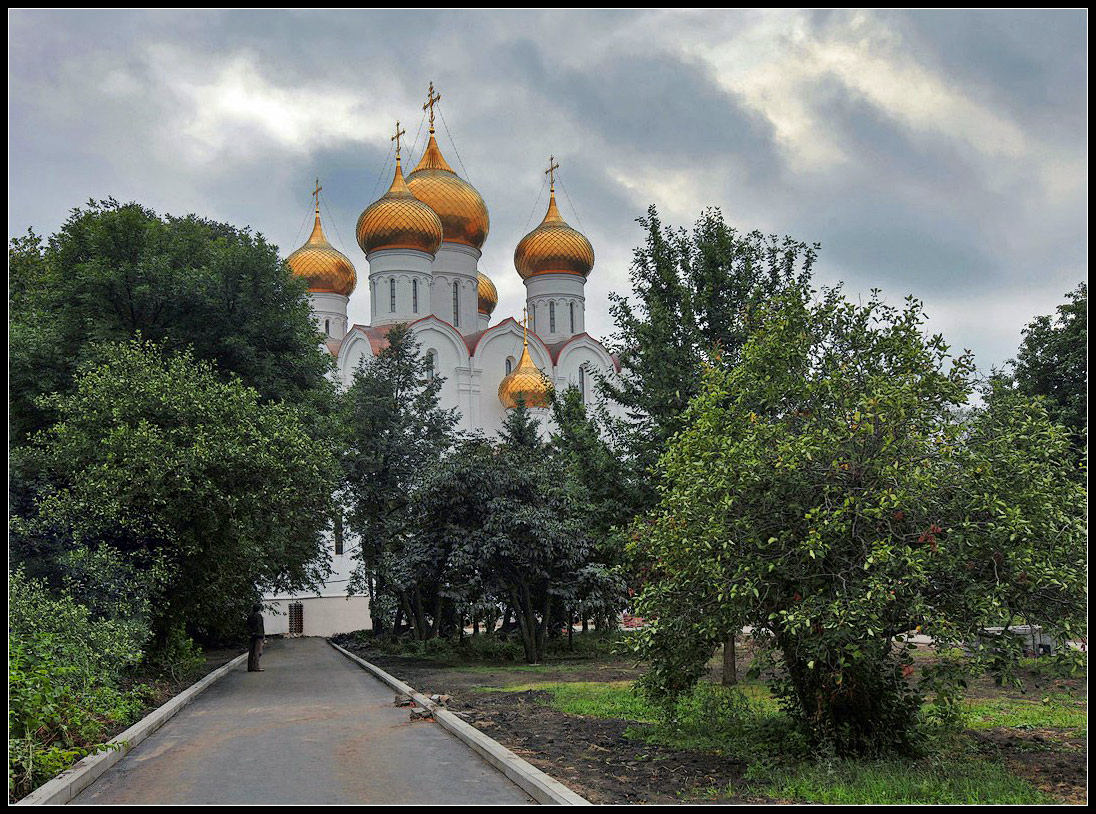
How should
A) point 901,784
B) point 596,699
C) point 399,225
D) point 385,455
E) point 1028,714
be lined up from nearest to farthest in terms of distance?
point 901,784 < point 1028,714 < point 596,699 < point 385,455 < point 399,225

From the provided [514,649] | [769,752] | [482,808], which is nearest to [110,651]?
[482,808]

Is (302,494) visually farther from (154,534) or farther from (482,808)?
(482,808)

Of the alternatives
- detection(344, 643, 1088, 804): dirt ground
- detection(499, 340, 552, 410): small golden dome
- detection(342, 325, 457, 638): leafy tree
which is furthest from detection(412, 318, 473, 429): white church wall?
detection(344, 643, 1088, 804): dirt ground

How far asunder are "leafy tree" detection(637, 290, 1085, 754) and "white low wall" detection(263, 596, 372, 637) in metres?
36.4

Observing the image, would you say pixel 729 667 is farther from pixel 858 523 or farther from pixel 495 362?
pixel 495 362

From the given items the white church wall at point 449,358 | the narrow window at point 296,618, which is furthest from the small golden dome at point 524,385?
the narrow window at point 296,618

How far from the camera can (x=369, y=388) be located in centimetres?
3192

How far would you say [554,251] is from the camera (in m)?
53.5

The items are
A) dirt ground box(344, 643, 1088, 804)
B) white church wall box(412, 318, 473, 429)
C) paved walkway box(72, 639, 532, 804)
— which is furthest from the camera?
white church wall box(412, 318, 473, 429)

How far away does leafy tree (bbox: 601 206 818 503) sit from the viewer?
17.8m

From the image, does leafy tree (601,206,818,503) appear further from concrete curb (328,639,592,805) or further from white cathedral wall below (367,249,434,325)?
white cathedral wall below (367,249,434,325)

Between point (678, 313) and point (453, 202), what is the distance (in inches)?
1361

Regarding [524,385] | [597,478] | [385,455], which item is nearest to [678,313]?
[597,478]

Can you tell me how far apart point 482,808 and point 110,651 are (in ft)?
25.0
